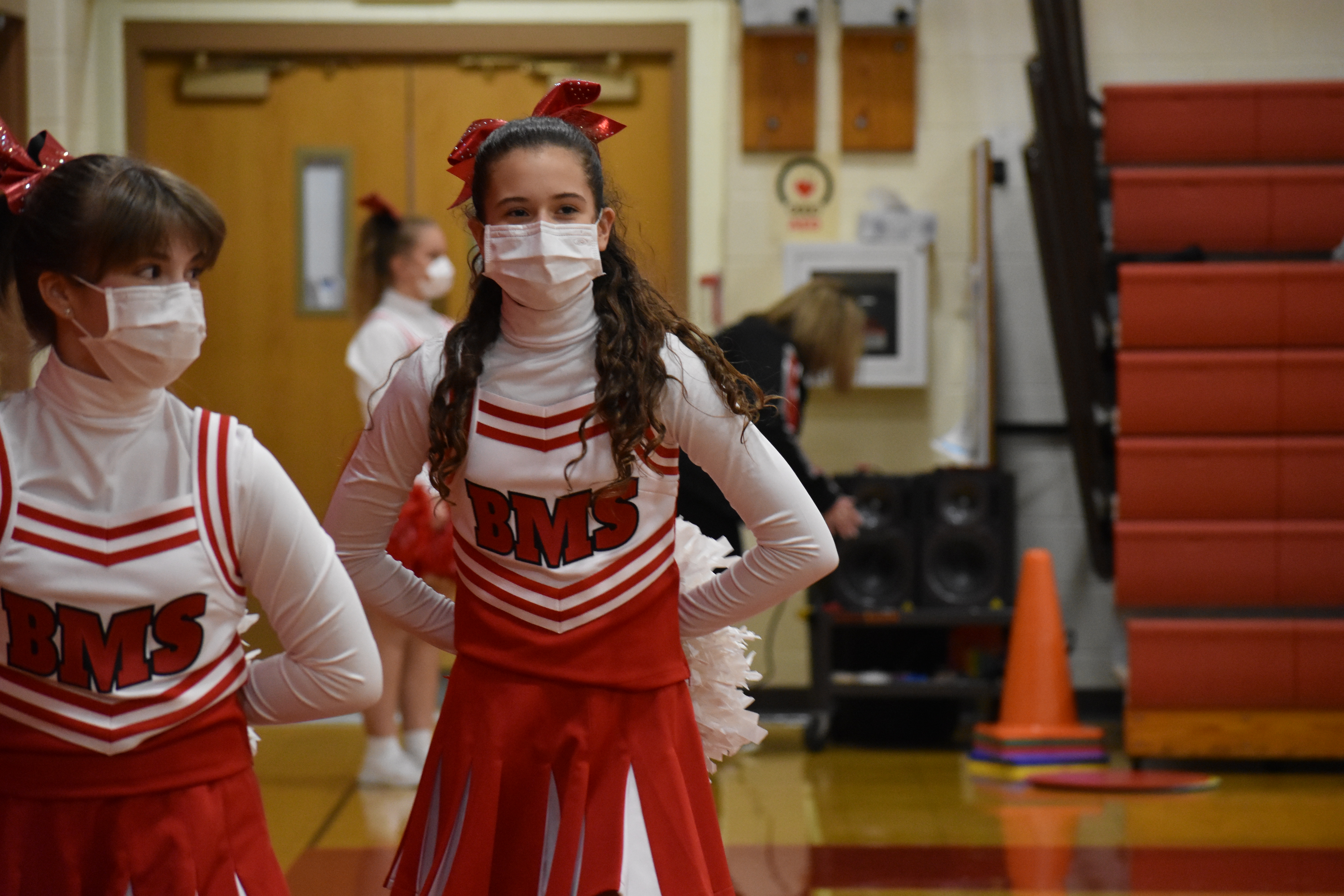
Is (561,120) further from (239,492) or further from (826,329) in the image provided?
(826,329)

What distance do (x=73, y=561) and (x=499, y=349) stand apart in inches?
23.7

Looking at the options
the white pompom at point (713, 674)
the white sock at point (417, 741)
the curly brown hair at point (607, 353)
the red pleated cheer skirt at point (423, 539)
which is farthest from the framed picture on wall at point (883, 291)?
the curly brown hair at point (607, 353)

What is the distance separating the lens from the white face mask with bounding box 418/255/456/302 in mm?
4551

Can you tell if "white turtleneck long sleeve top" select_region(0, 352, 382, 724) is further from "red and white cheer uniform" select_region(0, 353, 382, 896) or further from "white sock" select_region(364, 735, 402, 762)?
"white sock" select_region(364, 735, 402, 762)

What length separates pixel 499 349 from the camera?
1.84 meters

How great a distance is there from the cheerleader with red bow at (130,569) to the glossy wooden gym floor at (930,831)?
216 cm

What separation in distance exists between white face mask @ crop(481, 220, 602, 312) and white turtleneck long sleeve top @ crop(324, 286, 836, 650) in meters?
0.03

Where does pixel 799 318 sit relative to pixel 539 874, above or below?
above

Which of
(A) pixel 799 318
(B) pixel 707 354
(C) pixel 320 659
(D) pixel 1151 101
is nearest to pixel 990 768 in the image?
(A) pixel 799 318

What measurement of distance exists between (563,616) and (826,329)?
3.19 m

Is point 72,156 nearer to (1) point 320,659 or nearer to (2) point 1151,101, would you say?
(1) point 320,659

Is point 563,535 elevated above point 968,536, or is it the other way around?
point 563,535

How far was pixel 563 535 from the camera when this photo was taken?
1.76 m

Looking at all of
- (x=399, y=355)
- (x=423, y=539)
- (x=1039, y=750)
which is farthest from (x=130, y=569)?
(x=1039, y=750)
